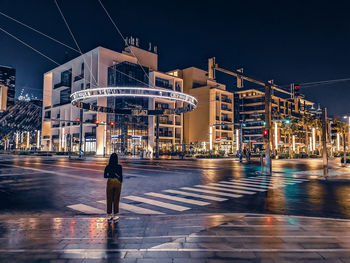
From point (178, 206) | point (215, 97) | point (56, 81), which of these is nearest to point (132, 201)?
point (178, 206)

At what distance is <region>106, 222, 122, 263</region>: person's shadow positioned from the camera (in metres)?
4.33

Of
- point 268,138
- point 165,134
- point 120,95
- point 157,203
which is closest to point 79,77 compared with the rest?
point 165,134

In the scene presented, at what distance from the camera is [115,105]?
2399 inches

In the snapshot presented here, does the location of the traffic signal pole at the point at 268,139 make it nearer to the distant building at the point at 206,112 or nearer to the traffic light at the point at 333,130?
the traffic light at the point at 333,130

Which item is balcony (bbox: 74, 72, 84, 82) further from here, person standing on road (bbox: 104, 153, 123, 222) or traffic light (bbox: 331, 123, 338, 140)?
person standing on road (bbox: 104, 153, 123, 222)

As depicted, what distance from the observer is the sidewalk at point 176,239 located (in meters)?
4.35

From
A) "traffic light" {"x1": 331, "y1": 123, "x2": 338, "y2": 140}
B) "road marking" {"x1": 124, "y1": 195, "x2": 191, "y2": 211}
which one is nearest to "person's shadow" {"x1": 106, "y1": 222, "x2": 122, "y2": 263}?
"road marking" {"x1": 124, "y1": 195, "x2": 191, "y2": 211}

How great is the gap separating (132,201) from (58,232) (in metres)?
3.93

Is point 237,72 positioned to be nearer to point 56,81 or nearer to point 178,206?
point 178,206

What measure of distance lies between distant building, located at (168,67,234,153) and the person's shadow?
67485 millimetres

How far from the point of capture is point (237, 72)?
1628cm

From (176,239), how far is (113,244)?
1.28 meters

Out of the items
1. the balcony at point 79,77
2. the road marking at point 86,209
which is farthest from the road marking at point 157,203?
the balcony at point 79,77

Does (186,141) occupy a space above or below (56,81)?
below
